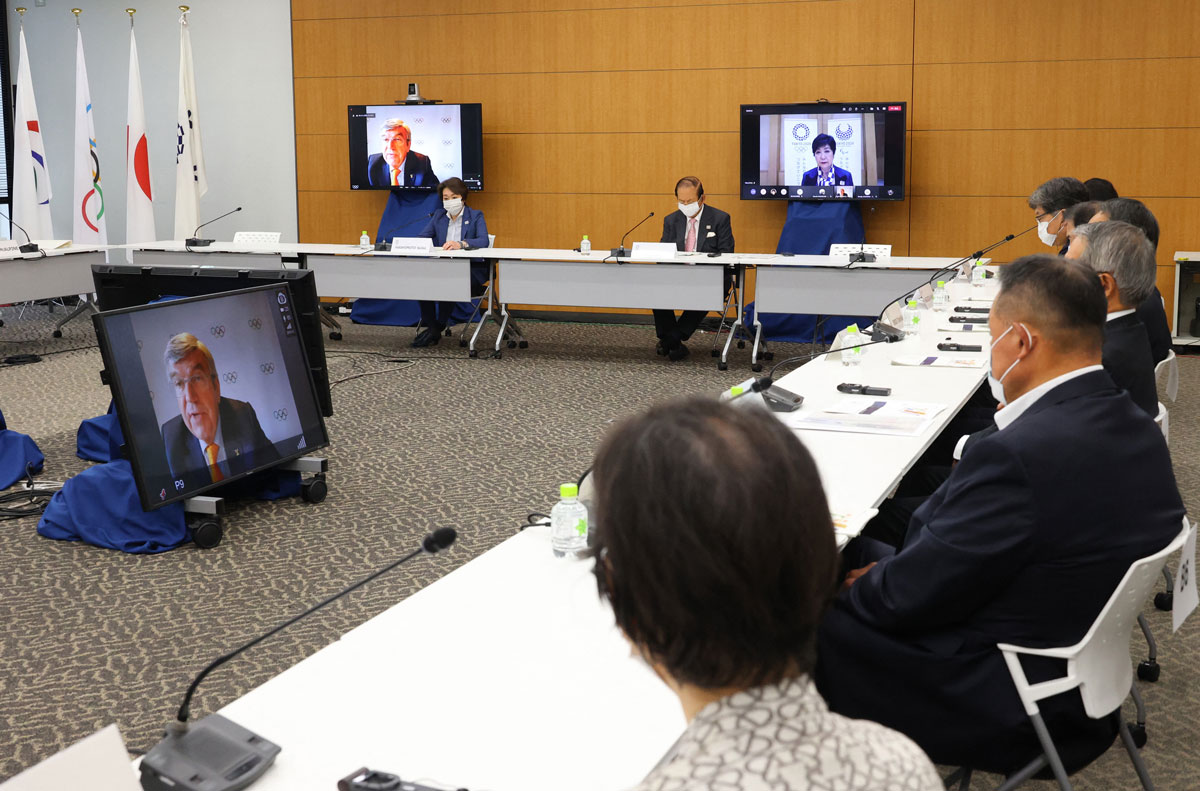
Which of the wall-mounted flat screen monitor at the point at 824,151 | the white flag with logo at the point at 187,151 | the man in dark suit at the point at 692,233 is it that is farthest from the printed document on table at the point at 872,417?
the white flag with logo at the point at 187,151

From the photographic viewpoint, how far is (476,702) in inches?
61.7

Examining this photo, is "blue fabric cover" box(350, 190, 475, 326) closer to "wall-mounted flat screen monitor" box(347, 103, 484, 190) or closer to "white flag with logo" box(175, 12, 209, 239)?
"wall-mounted flat screen monitor" box(347, 103, 484, 190)

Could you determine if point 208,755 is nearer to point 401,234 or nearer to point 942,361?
point 942,361

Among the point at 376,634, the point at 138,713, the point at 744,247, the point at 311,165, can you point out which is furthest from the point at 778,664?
the point at 311,165

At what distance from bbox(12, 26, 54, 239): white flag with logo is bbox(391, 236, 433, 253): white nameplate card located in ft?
13.9

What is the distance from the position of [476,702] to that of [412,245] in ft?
23.0

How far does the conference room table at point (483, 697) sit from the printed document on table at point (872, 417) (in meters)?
1.34

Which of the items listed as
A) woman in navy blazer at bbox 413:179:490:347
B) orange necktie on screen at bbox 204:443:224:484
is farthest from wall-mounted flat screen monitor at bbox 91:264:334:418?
woman in navy blazer at bbox 413:179:490:347

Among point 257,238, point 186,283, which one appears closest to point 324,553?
point 186,283

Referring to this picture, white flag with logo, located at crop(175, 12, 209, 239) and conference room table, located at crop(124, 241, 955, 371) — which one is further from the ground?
white flag with logo, located at crop(175, 12, 209, 239)

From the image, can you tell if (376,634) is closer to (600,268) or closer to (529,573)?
(529,573)

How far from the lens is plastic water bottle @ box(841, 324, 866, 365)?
13.9 feet

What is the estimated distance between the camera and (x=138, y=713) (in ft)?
9.27

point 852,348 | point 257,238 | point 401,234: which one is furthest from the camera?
point 401,234
